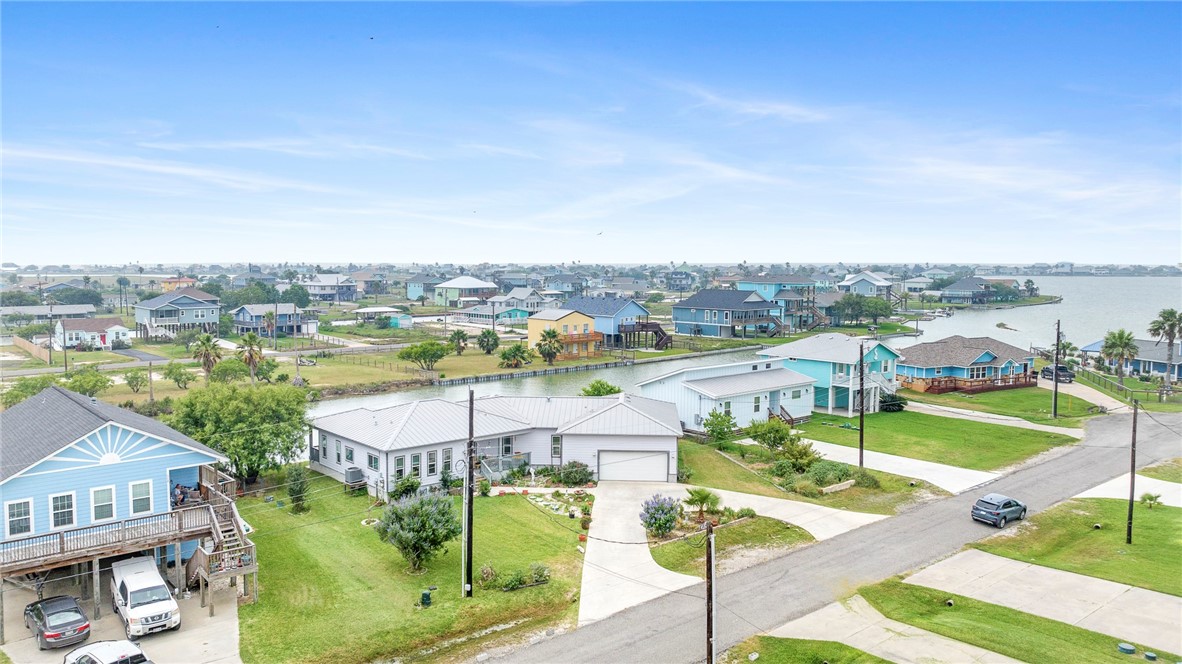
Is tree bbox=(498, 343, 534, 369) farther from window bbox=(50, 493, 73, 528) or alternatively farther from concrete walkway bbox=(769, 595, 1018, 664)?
concrete walkway bbox=(769, 595, 1018, 664)

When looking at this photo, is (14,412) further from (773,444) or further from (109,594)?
(773,444)

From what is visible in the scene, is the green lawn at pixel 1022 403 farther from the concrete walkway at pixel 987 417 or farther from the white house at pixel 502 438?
the white house at pixel 502 438

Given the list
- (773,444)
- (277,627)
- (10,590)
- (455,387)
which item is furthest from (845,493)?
(455,387)

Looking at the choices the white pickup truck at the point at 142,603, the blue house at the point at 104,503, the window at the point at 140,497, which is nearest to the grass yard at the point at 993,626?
the blue house at the point at 104,503

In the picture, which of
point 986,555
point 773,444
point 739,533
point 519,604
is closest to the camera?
point 519,604

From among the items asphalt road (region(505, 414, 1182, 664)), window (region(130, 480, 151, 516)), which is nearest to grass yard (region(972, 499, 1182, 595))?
asphalt road (region(505, 414, 1182, 664))
